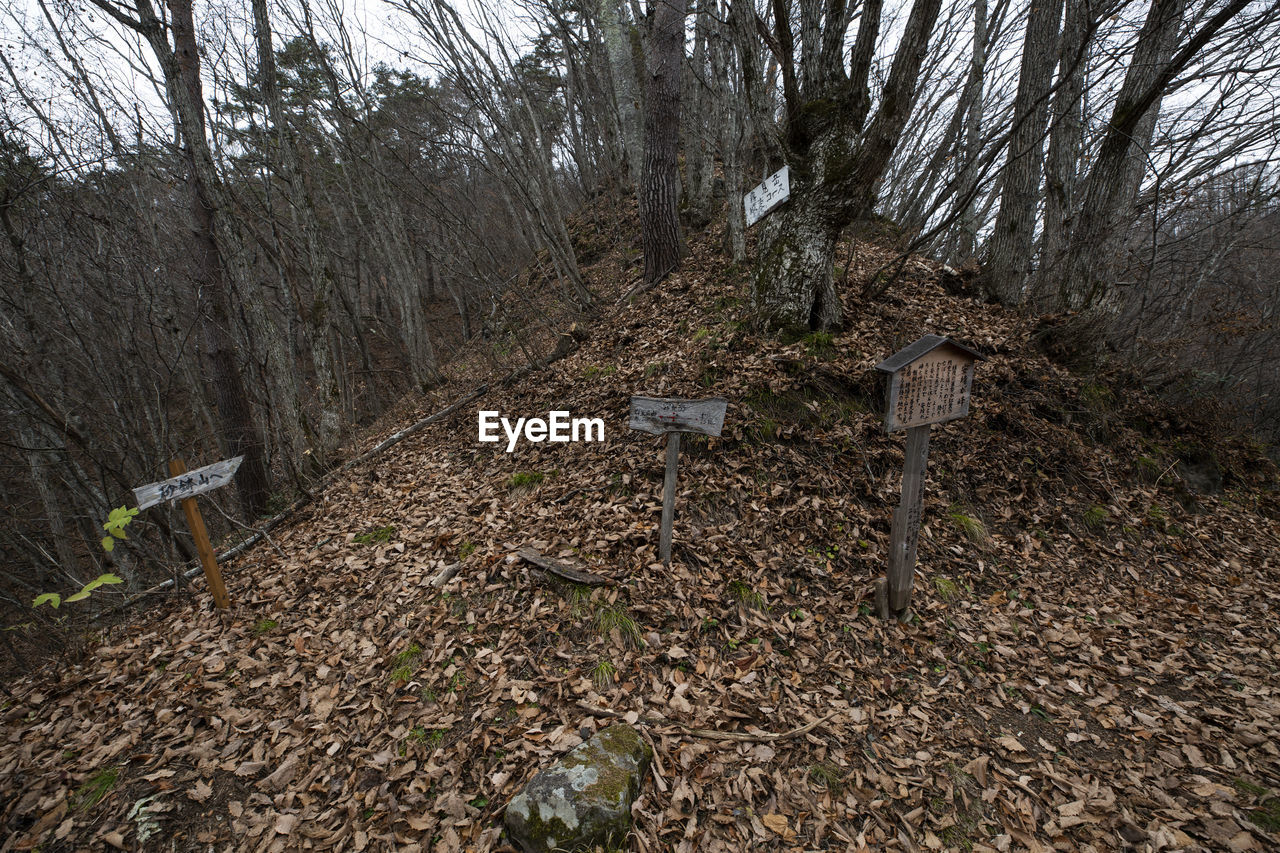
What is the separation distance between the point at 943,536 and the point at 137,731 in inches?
256

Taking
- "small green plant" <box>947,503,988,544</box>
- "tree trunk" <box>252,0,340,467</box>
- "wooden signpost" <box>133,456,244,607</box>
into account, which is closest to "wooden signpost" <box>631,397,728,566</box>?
"small green plant" <box>947,503,988,544</box>

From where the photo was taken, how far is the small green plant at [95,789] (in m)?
2.78

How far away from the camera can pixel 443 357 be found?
19.8 m

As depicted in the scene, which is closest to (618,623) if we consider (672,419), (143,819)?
(672,419)

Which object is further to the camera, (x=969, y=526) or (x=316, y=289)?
(x=316, y=289)

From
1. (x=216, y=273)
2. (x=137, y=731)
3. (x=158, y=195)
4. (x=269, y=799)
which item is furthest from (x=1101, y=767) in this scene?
(x=158, y=195)

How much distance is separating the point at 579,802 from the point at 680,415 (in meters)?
2.43

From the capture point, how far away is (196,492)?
12.8 ft

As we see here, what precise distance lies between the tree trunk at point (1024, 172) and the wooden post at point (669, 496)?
638 cm

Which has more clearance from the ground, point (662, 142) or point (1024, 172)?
point (662, 142)

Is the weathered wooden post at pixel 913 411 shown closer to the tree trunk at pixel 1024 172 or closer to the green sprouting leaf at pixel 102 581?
the tree trunk at pixel 1024 172

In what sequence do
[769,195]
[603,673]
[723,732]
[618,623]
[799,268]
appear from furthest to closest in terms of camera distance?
[799,268] < [769,195] < [618,623] < [603,673] < [723,732]

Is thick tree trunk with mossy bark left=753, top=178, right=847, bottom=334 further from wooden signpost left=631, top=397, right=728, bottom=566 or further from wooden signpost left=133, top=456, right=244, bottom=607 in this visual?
wooden signpost left=133, top=456, right=244, bottom=607

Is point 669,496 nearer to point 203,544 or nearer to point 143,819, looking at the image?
point 143,819
